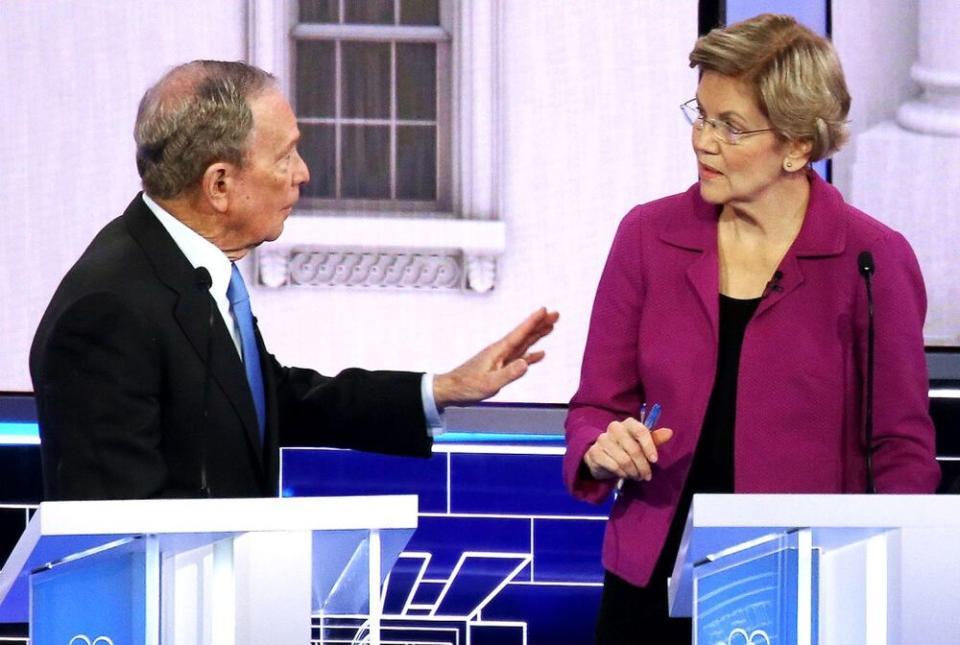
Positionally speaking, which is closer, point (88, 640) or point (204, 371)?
point (88, 640)

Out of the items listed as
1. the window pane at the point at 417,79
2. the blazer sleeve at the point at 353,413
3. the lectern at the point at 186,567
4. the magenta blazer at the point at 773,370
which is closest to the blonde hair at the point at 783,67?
the magenta blazer at the point at 773,370

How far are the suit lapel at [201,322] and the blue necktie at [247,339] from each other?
7 centimetres

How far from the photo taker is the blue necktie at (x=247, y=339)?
253 centimetres

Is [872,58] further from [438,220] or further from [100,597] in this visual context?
[100,597]

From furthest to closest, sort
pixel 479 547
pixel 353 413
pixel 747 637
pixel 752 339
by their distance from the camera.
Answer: pixel 479 547
pixel 353 413
pixel 752 339
pixel 747 637

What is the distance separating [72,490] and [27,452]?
1.94 meters

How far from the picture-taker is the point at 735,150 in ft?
8.25

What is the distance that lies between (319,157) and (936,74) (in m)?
1.43

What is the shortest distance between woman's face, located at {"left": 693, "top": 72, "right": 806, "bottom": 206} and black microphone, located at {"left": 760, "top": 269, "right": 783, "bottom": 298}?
13cm

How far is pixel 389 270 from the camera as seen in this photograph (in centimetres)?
390

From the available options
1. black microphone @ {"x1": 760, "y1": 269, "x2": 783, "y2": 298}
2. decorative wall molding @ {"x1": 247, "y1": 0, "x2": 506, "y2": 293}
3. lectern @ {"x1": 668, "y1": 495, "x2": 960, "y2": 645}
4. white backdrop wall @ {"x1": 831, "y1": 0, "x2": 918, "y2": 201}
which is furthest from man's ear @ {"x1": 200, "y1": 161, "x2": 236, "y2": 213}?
white backdrop wall @ {"x1": 831, "y1": 0, "x2": 918, "y2": 201}

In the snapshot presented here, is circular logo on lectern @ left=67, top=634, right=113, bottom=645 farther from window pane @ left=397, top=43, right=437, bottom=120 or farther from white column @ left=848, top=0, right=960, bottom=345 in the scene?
white column @ left=848, top=0, right=960, bottom=345

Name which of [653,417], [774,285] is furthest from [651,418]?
[774,285]

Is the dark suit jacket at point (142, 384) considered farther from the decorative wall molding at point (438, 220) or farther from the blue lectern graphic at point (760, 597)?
the decorative wall molding at point (438, 220)
